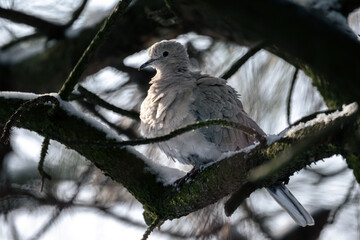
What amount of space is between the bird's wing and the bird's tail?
32cm

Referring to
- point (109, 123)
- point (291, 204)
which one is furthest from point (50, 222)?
point (291, 204)

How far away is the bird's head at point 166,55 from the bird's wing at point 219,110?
0.48 m

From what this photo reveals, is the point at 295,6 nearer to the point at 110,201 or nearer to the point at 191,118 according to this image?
the point at 191,118

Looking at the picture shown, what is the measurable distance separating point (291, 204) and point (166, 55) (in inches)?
49.5

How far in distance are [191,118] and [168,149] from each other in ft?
1.09

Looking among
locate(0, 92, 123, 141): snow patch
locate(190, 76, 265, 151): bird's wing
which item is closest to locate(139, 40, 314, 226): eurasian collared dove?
locate(190, 76, 265, 151): bird's wing

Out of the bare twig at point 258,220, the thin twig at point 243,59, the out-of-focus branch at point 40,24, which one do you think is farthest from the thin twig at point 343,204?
the out-of-focus branch at point 40,24

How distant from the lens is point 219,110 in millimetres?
2664

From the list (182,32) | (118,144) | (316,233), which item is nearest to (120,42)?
(182,32)

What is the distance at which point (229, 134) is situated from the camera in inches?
107

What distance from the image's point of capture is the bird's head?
3240 mm

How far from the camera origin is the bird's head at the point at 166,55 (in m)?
3.24

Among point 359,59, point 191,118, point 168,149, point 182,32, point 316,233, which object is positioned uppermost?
point 359,59

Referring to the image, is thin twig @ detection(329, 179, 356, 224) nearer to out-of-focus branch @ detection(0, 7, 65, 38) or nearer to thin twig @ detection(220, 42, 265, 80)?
thin twig @ detection(220, 42, 265, 80)
